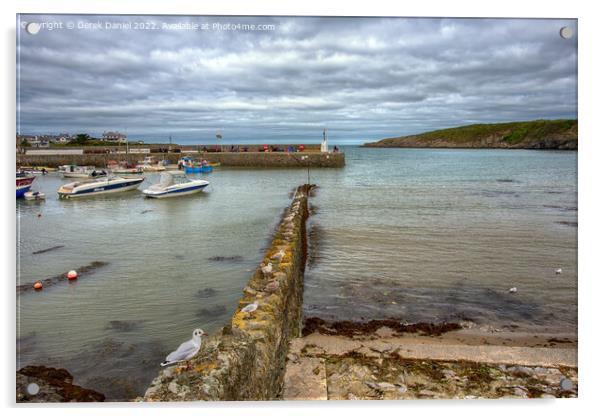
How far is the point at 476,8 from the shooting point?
362 cm

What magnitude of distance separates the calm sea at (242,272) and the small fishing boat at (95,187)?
4112mm

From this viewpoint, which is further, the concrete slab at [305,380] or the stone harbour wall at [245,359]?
the concrete slab at [305,380]

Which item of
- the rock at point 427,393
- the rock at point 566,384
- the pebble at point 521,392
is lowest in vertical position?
the pebble at point 521,392

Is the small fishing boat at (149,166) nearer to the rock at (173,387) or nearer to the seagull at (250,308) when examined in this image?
the seagull at (250,308)

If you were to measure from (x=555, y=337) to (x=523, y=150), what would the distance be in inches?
2303

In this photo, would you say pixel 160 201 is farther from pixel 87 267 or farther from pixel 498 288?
pixel 498 288

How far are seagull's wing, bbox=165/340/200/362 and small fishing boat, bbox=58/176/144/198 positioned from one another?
17147 millimetres

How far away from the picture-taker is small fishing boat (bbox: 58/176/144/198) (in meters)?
18.0

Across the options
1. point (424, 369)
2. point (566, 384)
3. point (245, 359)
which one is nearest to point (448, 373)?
point (424, 369)

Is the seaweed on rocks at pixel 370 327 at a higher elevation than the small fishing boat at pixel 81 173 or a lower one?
lower

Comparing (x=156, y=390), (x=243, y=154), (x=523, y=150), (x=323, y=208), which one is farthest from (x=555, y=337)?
(x=523, y=150)

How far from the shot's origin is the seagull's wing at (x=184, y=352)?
3.09 m

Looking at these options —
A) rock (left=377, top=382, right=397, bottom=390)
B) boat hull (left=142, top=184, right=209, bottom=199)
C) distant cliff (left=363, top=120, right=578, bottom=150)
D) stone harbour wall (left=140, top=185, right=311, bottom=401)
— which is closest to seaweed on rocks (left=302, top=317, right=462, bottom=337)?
stone harbour wall (left=140, top=185, right=311, bottom=401)

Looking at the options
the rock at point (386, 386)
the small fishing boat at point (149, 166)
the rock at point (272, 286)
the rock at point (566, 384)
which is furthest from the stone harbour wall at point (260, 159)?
the rock at point (566, 384)
